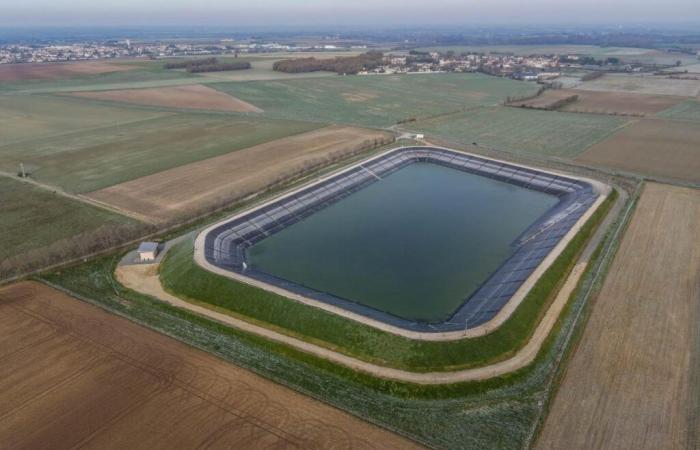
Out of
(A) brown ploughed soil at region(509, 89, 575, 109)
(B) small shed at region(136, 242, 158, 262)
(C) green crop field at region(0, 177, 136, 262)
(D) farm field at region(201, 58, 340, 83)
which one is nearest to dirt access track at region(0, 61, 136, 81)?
(D) farm field at region(201, 58, 340, 83)

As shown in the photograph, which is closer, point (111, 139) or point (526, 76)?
point (111, 139)

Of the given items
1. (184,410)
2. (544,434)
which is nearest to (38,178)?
(184,410)

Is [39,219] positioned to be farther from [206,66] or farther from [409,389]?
[206,66]

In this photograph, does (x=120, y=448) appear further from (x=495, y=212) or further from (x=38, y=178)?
(x=38, y=178)

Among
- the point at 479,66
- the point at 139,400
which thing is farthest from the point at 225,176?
the point at 479,66

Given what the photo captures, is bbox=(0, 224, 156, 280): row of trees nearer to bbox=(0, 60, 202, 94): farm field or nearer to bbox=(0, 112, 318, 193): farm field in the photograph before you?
bbox=(0, 112, 318, 193): farm field

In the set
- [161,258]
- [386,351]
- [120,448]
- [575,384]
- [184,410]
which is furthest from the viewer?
[161,258]
